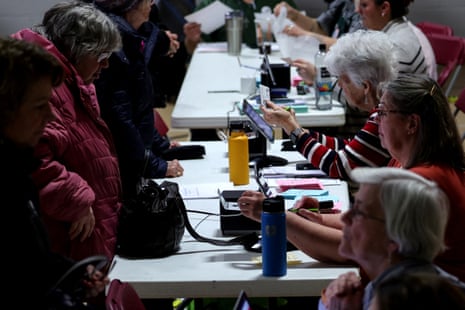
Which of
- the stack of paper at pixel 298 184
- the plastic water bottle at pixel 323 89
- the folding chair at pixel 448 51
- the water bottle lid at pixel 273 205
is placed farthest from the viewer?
the folding chair at pixel 448 51

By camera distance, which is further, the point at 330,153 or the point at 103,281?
the point at 330,153

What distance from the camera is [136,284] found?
233 centimetres

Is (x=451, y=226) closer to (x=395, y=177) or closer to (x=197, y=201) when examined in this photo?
(x=395, y=177)

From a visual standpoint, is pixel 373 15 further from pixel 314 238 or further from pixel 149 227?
pixel 149 227

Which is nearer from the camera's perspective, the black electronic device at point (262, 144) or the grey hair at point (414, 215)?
the grey hair at point (414, 215)

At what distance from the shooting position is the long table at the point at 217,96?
13.7 ft

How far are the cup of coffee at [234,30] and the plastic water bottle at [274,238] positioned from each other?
383 centimetres

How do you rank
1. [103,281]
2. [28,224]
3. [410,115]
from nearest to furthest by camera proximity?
[28,224]
[103,281]
[410,115]

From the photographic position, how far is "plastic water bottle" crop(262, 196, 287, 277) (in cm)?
227

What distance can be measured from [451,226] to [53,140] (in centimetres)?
125

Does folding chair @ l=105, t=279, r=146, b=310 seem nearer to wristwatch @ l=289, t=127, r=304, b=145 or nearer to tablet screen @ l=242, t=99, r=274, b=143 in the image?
tablet screen @ l=242, t=99, r=274, b=143

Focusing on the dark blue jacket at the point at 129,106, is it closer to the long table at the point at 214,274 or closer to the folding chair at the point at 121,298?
the long table at the point at 214,274

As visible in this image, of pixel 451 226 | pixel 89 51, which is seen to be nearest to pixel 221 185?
pixel 89 51

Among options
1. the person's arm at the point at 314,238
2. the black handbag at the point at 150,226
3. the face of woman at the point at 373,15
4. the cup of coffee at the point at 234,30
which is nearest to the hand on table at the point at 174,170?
the black handbag at the point at 150,226
